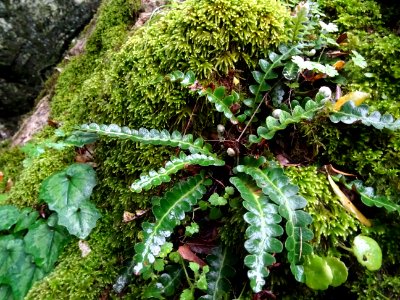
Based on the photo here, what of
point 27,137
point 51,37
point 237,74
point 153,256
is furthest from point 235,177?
point 51,37

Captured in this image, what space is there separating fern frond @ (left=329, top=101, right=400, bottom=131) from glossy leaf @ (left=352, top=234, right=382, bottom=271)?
1.86 ft

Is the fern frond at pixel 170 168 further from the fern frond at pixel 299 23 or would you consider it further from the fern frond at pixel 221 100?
the fern frond at pixel 299 23

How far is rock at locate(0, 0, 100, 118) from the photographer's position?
502 centimetres

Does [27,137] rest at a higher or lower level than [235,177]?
lower

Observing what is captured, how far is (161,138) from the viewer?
6.29 ft

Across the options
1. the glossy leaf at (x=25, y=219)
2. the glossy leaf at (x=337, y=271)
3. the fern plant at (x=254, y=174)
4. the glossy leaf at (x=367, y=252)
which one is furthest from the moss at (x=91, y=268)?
the glossy leaf at (x=367, y=252)

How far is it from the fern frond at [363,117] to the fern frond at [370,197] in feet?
1.00

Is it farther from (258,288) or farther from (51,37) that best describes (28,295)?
(51,37)

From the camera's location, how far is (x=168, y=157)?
2080 mm

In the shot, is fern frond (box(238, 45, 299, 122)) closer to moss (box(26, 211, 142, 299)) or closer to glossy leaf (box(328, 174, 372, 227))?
glossy leaf (box(328, 174, 372, 227))

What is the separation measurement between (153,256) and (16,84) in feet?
16.0

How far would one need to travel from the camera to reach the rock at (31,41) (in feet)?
16.5

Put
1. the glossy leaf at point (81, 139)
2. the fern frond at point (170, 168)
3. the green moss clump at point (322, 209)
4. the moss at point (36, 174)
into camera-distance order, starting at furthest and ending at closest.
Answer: the moss at point (36, 174)
the glossy leaf at point (81, 139)
the fern frond at point (170, 168)
the green moss clump at point (322, 209)

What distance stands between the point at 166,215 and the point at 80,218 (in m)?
0.68
